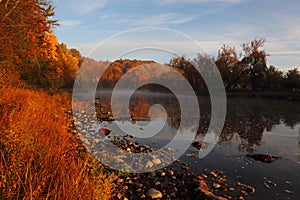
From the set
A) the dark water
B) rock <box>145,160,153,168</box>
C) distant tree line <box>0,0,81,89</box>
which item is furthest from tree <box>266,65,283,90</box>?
rock <box>145,160,153,168</box>

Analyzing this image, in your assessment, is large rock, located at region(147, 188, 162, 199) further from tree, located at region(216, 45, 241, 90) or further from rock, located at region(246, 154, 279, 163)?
tree, located at region(216, 45, 241, 90)

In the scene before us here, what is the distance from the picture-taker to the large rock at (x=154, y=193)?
4578mm

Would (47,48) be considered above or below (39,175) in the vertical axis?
above

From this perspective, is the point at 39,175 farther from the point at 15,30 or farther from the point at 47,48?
the point at 47,48

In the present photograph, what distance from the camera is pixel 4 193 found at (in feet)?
8.57

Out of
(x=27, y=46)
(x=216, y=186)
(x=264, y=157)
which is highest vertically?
(x=27, y=46)

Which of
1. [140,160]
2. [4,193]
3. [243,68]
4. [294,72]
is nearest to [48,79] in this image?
[140,160]

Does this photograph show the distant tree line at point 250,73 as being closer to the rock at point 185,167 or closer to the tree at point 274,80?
the tree at point 274,80

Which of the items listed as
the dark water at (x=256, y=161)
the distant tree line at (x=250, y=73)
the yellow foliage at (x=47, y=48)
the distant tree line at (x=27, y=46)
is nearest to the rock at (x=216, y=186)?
the dark water at (x=256, y=161)

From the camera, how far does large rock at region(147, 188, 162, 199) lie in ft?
15.0

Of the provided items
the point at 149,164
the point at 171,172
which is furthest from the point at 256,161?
the point at 149,164

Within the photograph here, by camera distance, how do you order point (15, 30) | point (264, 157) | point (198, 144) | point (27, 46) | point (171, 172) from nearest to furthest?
1. point (171, 172)
2. point (264, 157)
3. point (198, 144)
4. point (15, 30)
5. point (27, 46)

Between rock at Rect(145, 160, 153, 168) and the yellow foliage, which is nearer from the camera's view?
rock at Rect(145, 160, 153, 168)

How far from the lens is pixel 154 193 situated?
4648 millimetres
